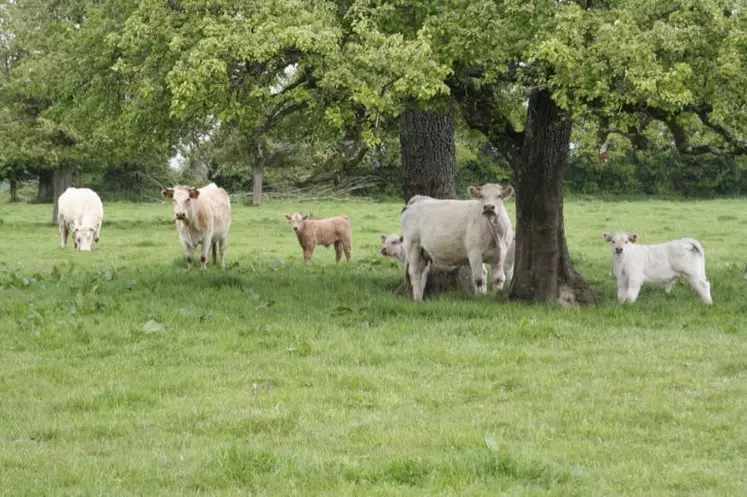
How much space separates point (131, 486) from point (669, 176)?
55.9 metres

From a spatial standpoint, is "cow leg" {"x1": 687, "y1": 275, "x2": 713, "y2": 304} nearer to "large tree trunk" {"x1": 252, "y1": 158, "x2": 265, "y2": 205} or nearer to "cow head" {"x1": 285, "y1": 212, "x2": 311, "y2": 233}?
"cow head" {"x1": 285, "y1": 212, "x2": 311, "y2": 233}

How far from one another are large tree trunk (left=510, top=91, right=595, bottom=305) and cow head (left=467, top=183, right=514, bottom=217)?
0.35m

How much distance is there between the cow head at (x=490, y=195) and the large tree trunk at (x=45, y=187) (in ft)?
152

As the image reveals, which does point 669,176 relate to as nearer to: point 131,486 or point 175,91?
point 175,91

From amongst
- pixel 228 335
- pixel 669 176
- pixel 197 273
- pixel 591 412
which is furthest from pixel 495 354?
pixel 669 176

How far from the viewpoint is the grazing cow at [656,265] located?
1383 cm

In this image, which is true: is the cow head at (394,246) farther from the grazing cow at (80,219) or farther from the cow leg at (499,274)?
the grazing cow at (80,219)

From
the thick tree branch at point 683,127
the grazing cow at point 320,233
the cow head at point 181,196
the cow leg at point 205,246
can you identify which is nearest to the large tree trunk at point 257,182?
the grazing cow at point 320,233

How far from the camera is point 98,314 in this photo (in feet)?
42.2

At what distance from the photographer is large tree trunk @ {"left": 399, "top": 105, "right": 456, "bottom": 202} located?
15.2m

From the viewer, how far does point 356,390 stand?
29.2 ft

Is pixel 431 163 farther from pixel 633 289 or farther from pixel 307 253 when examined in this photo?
pixel 307 253

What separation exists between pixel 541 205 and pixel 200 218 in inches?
287

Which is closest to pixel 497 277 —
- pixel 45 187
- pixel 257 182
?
pixel 257 182
